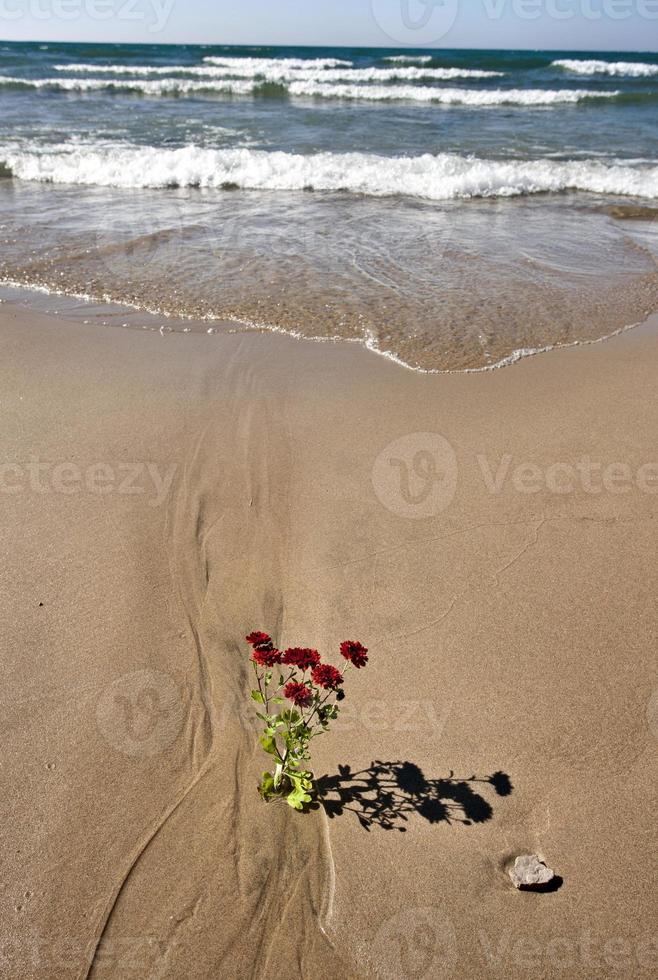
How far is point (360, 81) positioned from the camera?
27812mm

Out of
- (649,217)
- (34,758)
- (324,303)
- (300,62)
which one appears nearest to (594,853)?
(34,758)

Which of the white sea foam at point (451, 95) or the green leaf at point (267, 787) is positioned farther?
the white sea foam at point (451, 95)

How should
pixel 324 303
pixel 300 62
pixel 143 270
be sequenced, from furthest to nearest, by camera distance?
pixel 300 62 → pixel 143 270 → pixel 324 303

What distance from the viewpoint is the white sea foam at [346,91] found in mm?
22750

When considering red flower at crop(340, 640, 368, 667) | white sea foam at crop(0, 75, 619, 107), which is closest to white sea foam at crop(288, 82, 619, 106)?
white sea foam at crop(0, 75, 619, 107)

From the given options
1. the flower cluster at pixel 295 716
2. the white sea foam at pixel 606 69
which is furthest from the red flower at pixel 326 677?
the white sea foam at pixel 606 69

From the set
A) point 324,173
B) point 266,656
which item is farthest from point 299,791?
point 324,173

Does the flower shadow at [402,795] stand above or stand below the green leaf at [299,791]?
below

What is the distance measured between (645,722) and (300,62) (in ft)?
139

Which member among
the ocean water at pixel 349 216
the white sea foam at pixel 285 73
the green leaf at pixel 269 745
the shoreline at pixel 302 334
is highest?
the white sea foam at pixel 285 73

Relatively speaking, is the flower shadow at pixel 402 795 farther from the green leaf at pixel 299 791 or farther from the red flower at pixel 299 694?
the red flower at pixel 299 694

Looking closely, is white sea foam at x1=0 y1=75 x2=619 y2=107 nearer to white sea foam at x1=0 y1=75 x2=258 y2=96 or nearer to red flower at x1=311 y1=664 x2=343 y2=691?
white sea foam at x1=0 y1=75 x2=258 y2=96

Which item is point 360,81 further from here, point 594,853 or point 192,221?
point 594,853

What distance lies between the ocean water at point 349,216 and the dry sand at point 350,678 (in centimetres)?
A: 154
